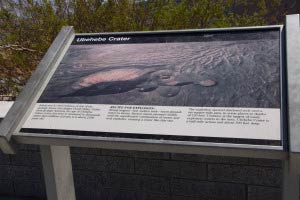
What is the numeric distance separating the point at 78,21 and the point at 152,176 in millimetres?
2575

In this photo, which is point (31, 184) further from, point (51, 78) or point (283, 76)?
point (283, 76)

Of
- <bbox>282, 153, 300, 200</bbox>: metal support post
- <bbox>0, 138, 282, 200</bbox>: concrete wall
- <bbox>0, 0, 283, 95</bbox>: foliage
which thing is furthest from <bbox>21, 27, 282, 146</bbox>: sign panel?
<bbox>0, 0, 283, 95</bbox>: foliage

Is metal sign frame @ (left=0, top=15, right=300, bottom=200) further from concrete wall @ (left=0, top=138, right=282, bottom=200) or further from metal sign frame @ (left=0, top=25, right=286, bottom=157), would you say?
concrete wall @ (left=0, top=138, right=282, bottom=200)

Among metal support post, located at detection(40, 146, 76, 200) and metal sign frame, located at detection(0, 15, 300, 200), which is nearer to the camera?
metal sign frame, located at detection(0, 15, 300, 200)

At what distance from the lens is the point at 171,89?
2.01 metres

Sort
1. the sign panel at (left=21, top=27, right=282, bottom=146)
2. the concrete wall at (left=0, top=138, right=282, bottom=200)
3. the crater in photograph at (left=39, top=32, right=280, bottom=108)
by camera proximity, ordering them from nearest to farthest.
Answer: the sign panel at (left=21, top=27, right=282, bottom=146) → the crater in photograph at (left=39, top=32, right=280, bottom=108) → the concrete wall at (left=0, top=138, right=282, bottom=200)

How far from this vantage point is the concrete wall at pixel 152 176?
9.15ft

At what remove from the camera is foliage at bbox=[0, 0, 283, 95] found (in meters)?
4.70

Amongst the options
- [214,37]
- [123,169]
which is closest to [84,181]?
[123,169]

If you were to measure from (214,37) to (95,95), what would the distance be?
2.56ft

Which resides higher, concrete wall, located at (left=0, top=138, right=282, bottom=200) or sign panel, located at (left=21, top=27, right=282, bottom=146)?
sign panel, located at (left=21, top=27, right=282, bottom=146)

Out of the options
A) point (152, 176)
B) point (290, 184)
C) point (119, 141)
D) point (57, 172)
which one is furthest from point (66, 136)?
point (152, 176)

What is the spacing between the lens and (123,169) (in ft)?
10.2

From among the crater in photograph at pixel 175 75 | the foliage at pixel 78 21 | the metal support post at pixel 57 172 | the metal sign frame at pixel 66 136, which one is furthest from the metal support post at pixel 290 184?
the foliage at pixel 78 21
